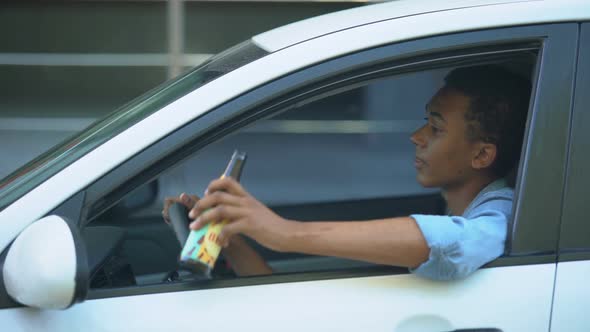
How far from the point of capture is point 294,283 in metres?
1.76

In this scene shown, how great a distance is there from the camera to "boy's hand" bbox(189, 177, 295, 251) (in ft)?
5.49

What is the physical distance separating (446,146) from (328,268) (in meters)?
0.45

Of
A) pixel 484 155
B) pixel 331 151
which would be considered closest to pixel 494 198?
pixel 484 155

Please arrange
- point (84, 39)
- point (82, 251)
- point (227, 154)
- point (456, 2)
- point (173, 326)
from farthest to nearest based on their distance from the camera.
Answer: point (84, 39)
point (227, 154)
point (456, 2)
point (173, 326)
point (82, 251)

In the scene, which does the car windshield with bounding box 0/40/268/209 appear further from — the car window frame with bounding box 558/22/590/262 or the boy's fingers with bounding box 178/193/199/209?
the car window frame with bounding box 558/22/590/262

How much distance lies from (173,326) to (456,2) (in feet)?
3.03

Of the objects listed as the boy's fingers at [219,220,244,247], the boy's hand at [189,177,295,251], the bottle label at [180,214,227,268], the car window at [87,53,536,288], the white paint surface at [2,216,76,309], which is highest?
the car window at [87,53,536,288]

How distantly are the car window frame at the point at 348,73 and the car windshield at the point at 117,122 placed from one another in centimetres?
11

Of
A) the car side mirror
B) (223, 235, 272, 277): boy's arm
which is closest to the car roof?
(223, 235, 272, 277): boy's arm

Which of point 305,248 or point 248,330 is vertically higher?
point 305,248

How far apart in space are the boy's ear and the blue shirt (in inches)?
8.5

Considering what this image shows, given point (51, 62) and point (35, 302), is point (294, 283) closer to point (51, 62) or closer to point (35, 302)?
point (35, 302)

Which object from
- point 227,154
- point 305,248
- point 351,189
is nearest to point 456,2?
point 305,248

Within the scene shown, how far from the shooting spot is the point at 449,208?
2211 mm
